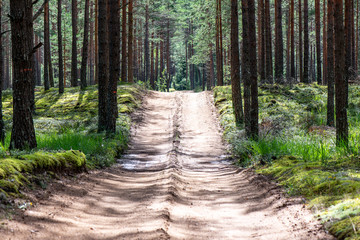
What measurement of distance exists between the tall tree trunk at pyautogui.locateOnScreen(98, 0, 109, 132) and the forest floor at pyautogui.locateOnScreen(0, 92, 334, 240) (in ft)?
12.2

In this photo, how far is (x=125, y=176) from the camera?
28.1ft

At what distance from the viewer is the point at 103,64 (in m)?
13.6

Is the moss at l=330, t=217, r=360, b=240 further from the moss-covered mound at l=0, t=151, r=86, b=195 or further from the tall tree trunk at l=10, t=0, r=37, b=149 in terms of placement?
the tall tree trunk at l=10, t=0, r=37, b=149

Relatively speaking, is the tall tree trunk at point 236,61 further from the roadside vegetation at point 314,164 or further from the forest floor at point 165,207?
the forest floor at point 165,207

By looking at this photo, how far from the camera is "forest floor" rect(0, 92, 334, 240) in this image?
410cm

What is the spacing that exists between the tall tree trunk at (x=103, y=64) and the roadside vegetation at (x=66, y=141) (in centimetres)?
78

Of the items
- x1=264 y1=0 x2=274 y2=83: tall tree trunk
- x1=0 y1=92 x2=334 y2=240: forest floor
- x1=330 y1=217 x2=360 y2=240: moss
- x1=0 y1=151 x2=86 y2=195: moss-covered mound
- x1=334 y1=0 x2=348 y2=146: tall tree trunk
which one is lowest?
x1=0 y1=92 x2=334 y2=240: forest floor

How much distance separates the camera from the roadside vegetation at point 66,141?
544 centimetres

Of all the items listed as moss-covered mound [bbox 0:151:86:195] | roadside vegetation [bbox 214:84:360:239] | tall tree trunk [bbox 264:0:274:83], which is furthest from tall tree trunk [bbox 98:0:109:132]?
tall tree trunk [bbox 264:0:274:83]

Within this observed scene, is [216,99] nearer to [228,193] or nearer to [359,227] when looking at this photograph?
[228,193]

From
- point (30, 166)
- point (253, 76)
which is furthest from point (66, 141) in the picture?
point (253, 76)

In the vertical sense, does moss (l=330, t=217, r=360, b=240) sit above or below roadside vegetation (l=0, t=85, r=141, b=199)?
below

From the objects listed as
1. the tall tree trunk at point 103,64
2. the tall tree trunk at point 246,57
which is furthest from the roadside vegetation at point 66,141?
the tall tree trunk at point 246,57

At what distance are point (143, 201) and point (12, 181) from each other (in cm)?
207
